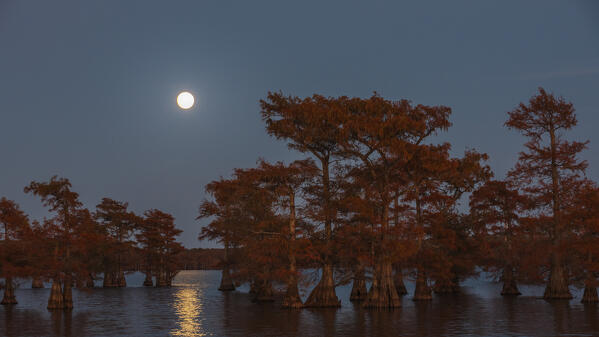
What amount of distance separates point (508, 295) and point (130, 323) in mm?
40782

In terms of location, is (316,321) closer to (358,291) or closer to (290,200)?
(290,200)

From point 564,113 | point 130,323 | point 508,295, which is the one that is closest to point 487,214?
point 508,295

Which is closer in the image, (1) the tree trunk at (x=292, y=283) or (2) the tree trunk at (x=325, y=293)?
(1) the tree trunk at (x=292, y=283)

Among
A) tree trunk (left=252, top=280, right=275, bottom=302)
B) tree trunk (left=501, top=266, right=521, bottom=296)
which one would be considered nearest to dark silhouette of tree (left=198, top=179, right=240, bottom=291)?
tree trunk (left=252, top=280, right=275, bottom=302)

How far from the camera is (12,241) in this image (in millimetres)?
46906

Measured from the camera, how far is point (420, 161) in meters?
42.3

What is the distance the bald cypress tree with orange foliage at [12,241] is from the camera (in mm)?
44625

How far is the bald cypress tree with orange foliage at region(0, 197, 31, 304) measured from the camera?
4462cm

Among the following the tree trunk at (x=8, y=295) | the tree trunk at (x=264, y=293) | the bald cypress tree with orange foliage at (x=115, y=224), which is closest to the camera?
the tree trunk at (x=8, y=295)

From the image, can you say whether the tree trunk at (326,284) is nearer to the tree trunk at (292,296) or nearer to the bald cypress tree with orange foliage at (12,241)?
the tree trunk at (292,296)

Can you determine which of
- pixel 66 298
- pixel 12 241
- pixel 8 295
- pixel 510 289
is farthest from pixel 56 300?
pixel 510 289

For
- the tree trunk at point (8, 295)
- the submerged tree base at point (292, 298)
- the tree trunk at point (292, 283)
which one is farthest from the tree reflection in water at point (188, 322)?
the tree trunk at point (8, 295)

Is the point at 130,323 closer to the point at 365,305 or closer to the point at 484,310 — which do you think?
the point at 365,305

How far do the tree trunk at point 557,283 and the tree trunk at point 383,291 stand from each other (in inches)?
598
